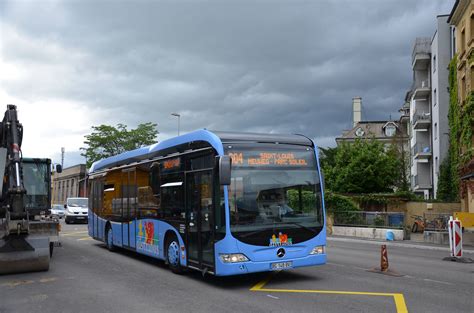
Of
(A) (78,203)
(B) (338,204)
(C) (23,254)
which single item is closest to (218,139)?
(C) (23,254)

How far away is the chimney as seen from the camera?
Answer: 3467 inches

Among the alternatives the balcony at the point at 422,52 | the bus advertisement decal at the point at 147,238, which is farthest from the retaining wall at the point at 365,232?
the balcony at the point at 422,52

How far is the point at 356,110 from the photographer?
88875 mm

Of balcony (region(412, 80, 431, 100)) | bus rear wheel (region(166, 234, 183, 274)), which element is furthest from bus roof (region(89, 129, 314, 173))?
balcony (region(412, 80, 431, 100))

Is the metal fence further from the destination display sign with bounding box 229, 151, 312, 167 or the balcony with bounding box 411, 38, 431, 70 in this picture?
the balcony with bounding box 411, 38, 431, 70

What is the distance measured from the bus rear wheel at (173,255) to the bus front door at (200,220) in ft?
2.26

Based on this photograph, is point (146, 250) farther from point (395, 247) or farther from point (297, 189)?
point (395, 247)

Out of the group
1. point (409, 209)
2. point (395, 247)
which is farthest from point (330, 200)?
point (395, 247)

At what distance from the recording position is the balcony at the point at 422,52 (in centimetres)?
4688

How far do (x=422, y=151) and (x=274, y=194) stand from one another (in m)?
40.9

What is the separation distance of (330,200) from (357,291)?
20.8m

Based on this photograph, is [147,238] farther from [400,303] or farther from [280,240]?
[400,303]

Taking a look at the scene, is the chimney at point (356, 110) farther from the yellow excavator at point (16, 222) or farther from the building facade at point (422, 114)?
the yellow excavator at point (16, 222)

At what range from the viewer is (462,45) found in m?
31.4
